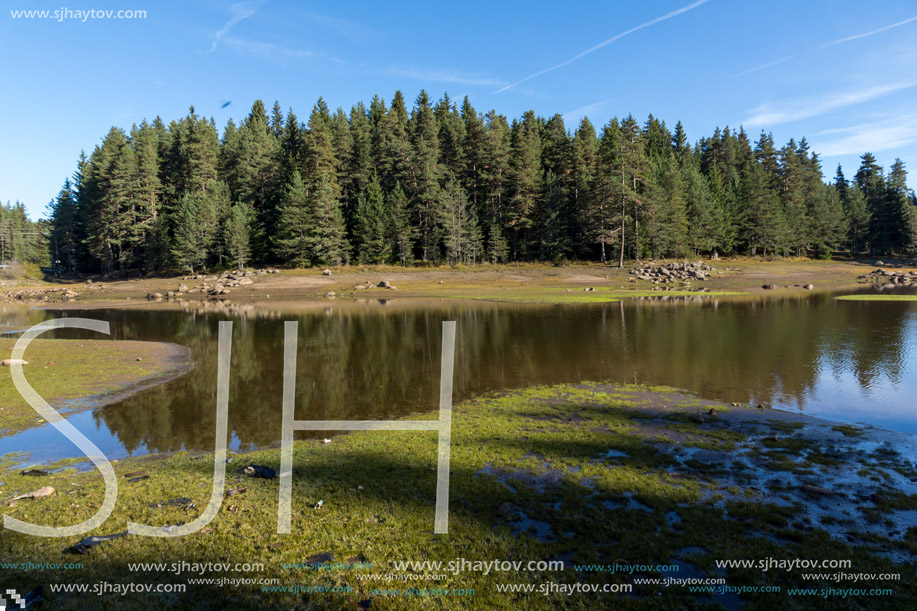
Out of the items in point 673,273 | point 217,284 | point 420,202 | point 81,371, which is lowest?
point 81,371

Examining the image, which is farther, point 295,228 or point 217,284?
point 295,228

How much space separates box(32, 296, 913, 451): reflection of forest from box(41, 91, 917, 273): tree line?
38935 millimetres

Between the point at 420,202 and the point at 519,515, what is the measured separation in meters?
78.3

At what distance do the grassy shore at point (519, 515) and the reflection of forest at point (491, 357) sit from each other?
337 centimetres

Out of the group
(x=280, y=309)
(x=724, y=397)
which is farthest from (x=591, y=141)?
(x=724, y=397)

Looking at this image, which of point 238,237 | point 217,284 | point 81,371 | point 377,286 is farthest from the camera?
point 238,237

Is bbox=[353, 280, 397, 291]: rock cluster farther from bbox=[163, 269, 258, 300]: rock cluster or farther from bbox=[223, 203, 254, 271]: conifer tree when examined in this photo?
bbox=[223, 203, 254, 271]: conifer tree

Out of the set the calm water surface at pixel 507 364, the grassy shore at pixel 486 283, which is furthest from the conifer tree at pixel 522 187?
the calm water surface at pixel 507 364

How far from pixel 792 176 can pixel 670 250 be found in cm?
4478

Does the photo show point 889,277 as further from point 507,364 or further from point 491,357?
point 507,364

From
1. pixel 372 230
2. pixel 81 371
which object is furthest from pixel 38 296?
pixel 81 371

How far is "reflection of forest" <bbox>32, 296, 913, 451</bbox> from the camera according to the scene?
14.4 metres

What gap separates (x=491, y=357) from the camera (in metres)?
21.8

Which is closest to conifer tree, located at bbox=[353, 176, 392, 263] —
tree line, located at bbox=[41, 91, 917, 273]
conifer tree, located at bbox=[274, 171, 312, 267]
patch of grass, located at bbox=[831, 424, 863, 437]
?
tree line, located at bbox=[41, 91, 917, 273]
